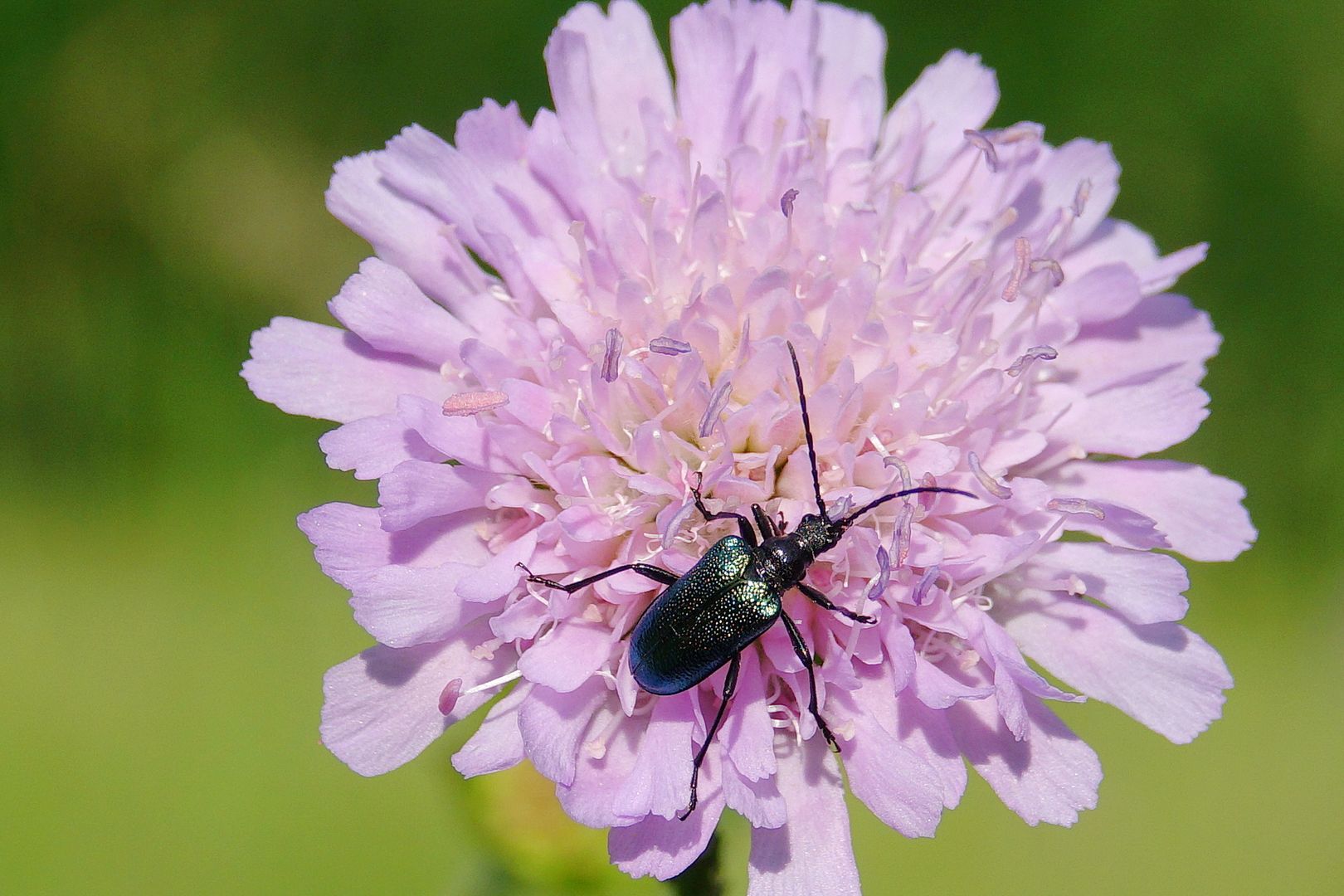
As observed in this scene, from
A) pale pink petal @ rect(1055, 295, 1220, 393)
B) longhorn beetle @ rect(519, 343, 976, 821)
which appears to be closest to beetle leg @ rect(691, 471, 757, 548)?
longhorn beetle @ rect(519, 343, 976, 821)

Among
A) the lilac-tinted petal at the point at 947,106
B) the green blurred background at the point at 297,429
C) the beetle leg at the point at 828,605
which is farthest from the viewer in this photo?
the green blurred background at the point at 297,429

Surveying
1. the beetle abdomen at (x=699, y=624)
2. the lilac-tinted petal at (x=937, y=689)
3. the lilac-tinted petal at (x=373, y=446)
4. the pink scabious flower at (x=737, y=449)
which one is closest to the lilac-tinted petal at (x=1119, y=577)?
the pink scabious flower at (x=737, y=449)

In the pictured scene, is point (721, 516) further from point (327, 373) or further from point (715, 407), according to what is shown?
point (327, 373)

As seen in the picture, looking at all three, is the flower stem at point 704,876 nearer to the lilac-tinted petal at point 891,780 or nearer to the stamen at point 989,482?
the lilac-tinted petal at point 891,780

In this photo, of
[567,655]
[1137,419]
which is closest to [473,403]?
[567,655]

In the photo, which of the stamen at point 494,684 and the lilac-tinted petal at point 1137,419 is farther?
the lilac-tinted petal at point 1137,419

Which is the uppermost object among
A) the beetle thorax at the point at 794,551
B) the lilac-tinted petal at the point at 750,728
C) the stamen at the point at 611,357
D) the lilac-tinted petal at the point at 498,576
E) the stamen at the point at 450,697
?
the stamen at the point at 611,357

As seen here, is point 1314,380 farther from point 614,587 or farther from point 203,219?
point 203,219
